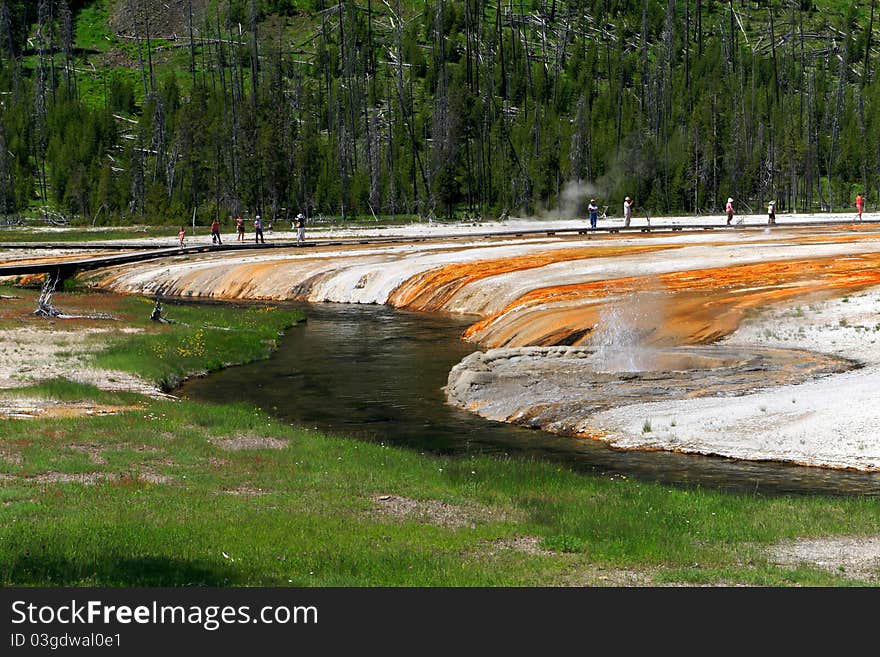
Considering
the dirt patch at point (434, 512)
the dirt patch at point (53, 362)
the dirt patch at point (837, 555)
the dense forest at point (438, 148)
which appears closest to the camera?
the dirt patch at point (837, 555)

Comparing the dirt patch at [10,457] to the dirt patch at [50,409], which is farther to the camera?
the dirt patch at [50,409]

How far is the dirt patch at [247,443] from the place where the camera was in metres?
23.2

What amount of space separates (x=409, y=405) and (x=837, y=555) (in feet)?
55.3

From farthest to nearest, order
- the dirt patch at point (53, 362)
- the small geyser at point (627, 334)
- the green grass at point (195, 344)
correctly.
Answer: the green grass at point (195, 344)
the small geyser at point (627, 334)
the dirt patch at point (53, 362)

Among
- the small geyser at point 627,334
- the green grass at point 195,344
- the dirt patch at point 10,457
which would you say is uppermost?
the small geyser at point 627,334

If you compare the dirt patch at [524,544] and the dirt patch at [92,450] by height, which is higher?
the dirt patch at [92,450]

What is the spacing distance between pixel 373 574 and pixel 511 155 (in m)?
125

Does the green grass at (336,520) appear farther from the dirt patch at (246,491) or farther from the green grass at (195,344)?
the green grass at (195,344)

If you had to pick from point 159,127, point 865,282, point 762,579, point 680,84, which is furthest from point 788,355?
point 680,84

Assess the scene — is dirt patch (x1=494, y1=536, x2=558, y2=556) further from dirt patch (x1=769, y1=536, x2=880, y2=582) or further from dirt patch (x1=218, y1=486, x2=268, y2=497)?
dirt patch (x1=218, y1=486, x2=268, y2=497)

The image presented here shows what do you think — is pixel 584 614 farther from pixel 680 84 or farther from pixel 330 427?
pixel 680 84

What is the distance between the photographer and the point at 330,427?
28156mm

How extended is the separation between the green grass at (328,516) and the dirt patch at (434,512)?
0.22 ft

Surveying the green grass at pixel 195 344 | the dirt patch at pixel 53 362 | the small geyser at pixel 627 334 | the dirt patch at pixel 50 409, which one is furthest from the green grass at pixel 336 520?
the small geyser at pixel 627 334
